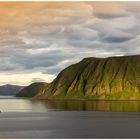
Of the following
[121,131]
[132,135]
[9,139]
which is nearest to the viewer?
[9,139]

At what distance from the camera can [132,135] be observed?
7612cm

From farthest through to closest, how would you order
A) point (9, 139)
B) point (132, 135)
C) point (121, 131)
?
1. point (121, 131)
2. point (132, 135)
3. point (9, 139)

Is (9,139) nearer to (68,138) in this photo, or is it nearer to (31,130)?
(68,138)

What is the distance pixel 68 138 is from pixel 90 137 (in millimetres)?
4299

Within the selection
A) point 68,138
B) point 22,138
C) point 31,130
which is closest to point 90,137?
point 68,138

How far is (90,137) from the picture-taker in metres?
74.3

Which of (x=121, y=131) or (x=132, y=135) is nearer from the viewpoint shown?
(x=132, y=135)

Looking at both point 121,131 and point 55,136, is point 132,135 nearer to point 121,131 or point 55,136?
point 121,131

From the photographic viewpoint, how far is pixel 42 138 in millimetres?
72750

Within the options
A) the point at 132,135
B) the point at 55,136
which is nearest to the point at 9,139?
the point at 55,136

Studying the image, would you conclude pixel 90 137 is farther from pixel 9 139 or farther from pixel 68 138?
pixel 9 139

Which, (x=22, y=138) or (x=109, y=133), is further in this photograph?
(x=109, y=133)

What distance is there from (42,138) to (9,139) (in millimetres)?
5698

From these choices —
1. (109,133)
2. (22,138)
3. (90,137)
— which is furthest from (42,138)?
(109,133)
